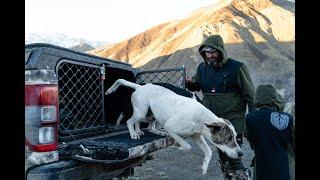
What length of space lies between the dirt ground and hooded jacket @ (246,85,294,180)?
10.5ft

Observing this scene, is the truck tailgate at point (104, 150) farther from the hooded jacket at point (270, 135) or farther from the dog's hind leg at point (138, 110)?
the hooded jacket at point (270, 135)

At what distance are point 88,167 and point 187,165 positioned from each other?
4.98 metres

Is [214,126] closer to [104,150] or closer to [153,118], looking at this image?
[153,118]

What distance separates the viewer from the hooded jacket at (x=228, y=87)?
5.07 metres

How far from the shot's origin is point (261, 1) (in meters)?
31.8

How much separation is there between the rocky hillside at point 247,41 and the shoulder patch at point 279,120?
739 inches

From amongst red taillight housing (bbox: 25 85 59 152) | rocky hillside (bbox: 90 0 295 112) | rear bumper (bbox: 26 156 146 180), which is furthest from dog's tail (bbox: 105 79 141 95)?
rocky hillside (bbox: 90 0 295 112)

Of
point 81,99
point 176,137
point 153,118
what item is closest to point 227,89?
point 176,137

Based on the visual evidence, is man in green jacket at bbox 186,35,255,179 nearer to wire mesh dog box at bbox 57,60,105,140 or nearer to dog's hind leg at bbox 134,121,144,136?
dog's hind leg at bbox 134,121,144,136

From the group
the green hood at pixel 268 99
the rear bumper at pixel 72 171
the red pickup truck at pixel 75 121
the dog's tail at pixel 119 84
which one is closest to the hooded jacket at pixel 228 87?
the red pickup truck at pixel 75 121

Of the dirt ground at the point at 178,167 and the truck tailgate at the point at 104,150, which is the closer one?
the truck tailgate at the point at 104,150

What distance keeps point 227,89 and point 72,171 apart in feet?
7.76

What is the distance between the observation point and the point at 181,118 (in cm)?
493
